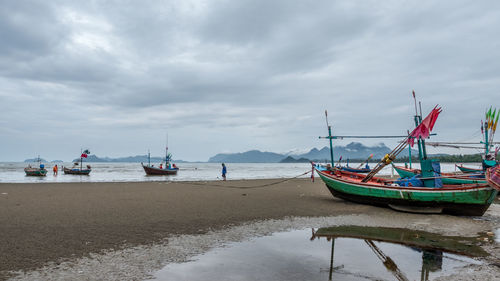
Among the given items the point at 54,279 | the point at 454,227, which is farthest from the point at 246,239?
the point at 454,227

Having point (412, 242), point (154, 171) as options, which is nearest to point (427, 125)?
point (412, 242)

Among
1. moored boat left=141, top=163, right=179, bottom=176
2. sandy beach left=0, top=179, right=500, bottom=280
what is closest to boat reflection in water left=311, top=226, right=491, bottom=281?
sandy beach left=0, top=179, right=500, bottom=280

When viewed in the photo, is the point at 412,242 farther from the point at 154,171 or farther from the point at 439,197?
the point at 154,171

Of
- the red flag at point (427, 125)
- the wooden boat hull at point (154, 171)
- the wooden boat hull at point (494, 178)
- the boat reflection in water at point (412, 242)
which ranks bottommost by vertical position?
the boat reflection in water at point (412, 242)

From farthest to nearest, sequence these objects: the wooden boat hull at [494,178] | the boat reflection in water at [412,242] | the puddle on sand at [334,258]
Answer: the wooden boat hull at [494,178], the boat reflection in water at [412,242], the puddle on sand at [334,258]

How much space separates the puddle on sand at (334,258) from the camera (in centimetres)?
649

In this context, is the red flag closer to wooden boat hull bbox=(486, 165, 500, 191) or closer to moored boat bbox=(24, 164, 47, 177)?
wooden boat hull bbox=(486, 165, 500, 191)

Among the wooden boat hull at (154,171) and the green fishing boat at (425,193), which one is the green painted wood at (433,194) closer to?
the green fishing boat at (425,193)

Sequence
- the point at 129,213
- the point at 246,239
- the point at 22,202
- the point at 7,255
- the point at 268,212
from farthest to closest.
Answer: the point at 22,202 < the point at 268,212 < the point at 129,213 < the point at 246,239 < the point at 7,255

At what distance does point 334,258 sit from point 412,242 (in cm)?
312

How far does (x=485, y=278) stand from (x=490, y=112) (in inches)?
1101

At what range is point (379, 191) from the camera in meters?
15.2

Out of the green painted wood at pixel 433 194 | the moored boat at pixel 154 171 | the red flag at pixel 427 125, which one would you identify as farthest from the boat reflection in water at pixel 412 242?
the moored boat at pixel 154 171

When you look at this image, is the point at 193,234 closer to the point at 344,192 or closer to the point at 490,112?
the point at 344,192
